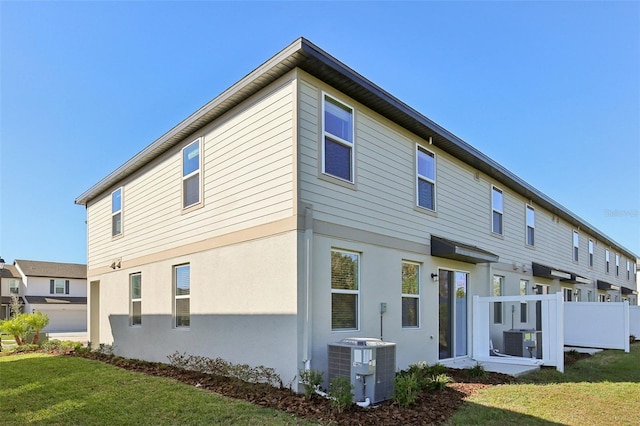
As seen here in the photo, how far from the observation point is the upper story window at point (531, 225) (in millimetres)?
15859

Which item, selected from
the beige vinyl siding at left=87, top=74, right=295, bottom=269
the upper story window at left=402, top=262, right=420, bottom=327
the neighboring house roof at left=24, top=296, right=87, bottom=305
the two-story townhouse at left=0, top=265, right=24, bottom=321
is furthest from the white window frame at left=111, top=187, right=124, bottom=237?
the two-story townhouse at left=0, top=265, right=24, bottom=321

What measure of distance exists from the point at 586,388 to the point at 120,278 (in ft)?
39.5

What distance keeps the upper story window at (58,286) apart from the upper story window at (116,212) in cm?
3081

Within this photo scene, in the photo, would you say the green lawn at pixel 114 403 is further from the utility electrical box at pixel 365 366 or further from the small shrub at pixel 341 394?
the utility electrical box at pixel 365 366


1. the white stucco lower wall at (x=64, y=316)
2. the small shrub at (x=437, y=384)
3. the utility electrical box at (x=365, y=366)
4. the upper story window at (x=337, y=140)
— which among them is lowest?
the white stucco lower wall at (x=64, y=316)

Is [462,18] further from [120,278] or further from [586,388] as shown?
[120,278]

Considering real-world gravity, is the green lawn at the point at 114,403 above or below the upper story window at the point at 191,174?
below

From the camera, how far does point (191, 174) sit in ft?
32.9

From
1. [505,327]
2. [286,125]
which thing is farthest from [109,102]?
[505,327]

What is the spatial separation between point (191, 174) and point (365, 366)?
239 inches

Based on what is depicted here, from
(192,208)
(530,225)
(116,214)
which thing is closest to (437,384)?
(192,208)

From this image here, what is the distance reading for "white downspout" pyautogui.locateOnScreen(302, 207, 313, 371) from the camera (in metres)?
6.78

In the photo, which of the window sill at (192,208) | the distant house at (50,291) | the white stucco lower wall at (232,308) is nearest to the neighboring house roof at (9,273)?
the distant house at (50,291)

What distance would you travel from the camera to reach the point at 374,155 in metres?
8.81
